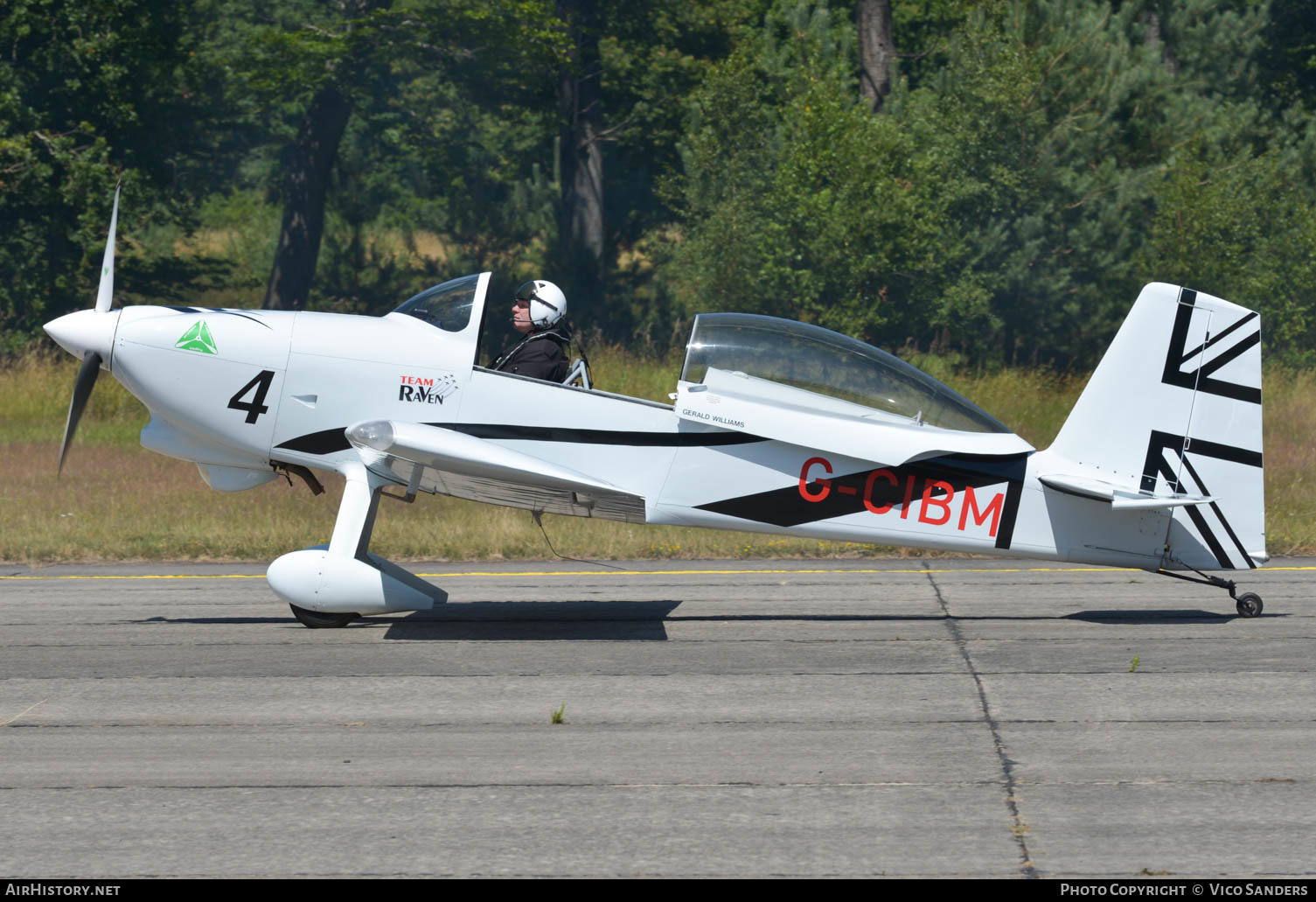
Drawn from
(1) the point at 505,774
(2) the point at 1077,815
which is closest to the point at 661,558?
(1) the point at 505,774

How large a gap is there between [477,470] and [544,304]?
58.2 inches

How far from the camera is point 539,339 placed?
9273 mm

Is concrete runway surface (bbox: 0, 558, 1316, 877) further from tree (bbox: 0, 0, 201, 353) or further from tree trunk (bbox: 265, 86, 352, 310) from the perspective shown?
tree trunk (bbox: 265, 86, 352, 310)

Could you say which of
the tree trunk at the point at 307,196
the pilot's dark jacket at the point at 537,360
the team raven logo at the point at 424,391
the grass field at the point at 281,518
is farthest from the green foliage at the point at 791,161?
the team raven logo at the point at 424,391

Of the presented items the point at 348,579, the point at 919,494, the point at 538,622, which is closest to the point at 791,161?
the point at 538,622

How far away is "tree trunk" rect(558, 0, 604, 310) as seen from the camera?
1350 inches

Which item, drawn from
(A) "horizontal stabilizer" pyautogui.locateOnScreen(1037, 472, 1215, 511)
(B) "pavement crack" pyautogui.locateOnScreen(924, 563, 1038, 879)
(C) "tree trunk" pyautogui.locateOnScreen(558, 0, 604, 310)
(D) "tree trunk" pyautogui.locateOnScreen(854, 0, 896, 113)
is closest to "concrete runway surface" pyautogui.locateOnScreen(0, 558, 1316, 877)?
(B) "pavement crack" pyautogui.locateOnScreen(924, 563, 1038, 879)

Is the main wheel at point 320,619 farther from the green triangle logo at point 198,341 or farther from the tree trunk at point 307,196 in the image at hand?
Answer: the tree trunk at point 307,196

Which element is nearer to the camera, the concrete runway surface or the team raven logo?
the concrete runway surface

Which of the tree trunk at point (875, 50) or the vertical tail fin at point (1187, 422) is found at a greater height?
the tree trunk at point (875, 50)

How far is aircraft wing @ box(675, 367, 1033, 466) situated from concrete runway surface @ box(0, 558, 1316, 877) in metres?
1.22

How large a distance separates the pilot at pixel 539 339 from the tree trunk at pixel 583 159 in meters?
25.0

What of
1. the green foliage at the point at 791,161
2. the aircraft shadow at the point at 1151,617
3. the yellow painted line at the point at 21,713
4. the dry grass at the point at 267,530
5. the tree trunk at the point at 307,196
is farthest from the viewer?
the tree trunk at the point at 307,196

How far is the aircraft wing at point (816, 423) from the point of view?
28.4 ft
